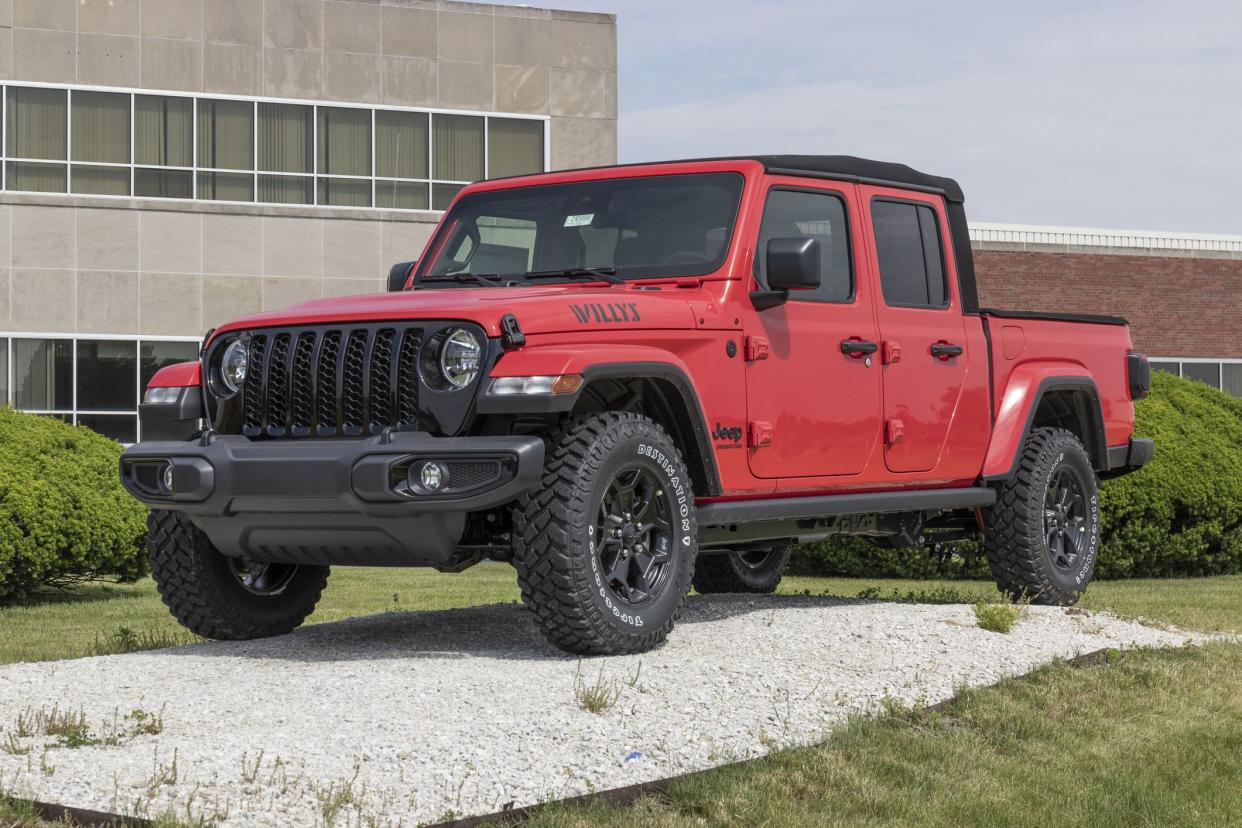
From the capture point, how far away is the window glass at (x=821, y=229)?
806 centimetres

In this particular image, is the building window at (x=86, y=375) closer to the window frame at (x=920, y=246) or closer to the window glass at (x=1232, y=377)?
the window frame at (x=920, y=246)

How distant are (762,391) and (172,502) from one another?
264cm

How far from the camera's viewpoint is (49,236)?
81.0 ft

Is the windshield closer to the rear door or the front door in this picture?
the front door

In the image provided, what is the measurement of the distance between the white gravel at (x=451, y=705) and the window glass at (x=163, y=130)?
18.5 m

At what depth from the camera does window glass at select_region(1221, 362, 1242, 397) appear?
105 ft

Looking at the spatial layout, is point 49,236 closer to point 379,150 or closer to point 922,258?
point 379,150

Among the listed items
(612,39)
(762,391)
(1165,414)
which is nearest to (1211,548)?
(1165,414)

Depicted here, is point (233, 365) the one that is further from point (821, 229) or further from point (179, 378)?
point (821, 229)

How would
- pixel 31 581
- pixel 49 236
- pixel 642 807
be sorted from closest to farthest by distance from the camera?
pixel 642 807, pixel 31 581, pixel 49 236

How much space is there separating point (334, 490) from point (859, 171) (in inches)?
142

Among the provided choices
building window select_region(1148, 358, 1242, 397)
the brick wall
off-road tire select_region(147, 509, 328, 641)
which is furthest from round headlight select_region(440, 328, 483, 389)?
building window select_region(1148, 358, 1242, 397)

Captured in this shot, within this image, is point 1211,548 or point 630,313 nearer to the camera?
point 630,313

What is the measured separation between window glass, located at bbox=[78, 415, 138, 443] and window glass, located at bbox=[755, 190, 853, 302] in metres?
18.4
